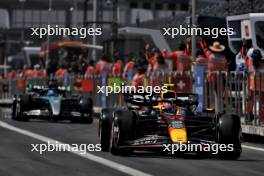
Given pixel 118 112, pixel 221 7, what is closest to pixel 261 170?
pixel 118 112

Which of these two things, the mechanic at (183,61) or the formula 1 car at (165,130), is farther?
the mechanic at (183,61)

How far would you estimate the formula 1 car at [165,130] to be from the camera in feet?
45.9

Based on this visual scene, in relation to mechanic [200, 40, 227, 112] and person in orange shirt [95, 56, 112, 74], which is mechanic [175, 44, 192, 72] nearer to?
mechanic [200, 40, 227, 112]

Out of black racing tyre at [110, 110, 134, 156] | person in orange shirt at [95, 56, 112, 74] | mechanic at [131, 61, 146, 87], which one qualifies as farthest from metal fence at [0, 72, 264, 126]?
black racing tyre at [110, 110, 134, 156]

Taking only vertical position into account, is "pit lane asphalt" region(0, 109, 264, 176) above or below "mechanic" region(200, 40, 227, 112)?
below

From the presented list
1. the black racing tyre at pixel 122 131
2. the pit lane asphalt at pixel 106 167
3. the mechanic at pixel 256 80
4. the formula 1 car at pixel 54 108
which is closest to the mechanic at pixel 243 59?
the mechanic at pixel 256 80

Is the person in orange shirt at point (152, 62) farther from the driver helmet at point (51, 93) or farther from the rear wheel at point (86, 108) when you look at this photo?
the driver helmet at point (51, 93)

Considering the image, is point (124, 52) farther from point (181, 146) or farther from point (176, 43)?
point (181, 146)

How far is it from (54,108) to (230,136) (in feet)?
39.5

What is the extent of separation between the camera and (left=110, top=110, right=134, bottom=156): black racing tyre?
1409 cm

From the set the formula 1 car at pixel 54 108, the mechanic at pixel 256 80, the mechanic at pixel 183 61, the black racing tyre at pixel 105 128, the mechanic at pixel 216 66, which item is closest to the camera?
the black racing tyre at pixel 105 128

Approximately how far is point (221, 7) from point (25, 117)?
22.7 ft

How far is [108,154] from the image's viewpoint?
14.4 m

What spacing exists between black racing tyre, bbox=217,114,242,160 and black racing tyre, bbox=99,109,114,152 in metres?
1.72
